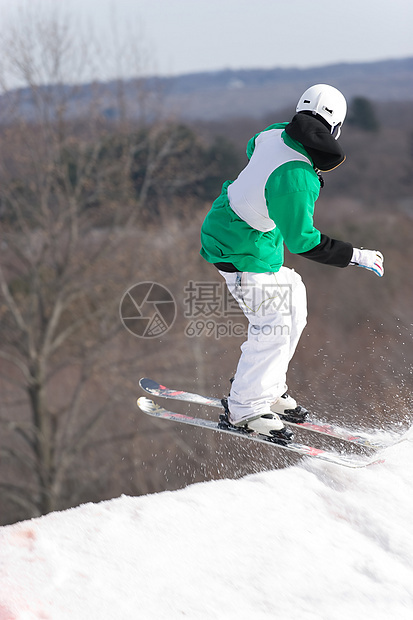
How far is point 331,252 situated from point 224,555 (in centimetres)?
171

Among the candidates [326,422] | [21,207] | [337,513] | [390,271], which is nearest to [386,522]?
[337,513]

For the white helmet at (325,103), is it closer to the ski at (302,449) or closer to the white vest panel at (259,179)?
the white vest panel at (259,179)

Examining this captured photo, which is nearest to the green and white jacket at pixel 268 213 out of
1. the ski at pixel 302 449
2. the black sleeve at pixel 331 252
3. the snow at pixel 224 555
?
the black sleeve at pixel 331 252

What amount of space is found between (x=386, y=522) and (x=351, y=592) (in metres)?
0.66

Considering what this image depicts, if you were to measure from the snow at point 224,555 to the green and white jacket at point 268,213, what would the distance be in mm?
1445

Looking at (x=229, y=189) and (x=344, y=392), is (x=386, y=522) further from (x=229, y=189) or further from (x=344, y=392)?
(x=344, y=392)

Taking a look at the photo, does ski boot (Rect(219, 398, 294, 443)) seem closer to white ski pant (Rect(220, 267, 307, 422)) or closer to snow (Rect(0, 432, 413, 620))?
white ski pant (Rect(220, 267, 307, 422))

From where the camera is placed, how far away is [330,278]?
90.0ft

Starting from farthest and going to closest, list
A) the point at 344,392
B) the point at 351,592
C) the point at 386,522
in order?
→ the point at 344,392 → the point at 386,522 → the point at 351,592

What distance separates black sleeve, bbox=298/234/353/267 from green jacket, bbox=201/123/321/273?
0.16 feet
